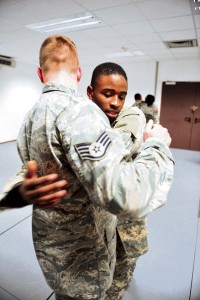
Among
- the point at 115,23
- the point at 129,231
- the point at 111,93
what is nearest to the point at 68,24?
the point at 115,23

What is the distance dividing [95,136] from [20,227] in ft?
7.77

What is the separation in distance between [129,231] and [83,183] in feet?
2.58

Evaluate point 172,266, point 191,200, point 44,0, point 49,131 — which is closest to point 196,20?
point 44,0

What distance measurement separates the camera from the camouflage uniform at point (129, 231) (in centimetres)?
95

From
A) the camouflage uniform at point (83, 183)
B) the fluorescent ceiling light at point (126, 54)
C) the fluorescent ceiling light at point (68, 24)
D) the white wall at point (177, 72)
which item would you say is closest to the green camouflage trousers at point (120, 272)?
the camouflage uniform at point (83, 183)

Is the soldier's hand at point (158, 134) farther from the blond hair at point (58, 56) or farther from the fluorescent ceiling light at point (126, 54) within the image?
the fluorescent ceiling light at point (126, 54)

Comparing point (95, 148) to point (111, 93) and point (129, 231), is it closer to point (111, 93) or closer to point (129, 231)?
point (111, 93)

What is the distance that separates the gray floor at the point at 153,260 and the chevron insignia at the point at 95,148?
1572 millimetres

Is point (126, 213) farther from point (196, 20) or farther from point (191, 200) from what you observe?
point (196, 20)

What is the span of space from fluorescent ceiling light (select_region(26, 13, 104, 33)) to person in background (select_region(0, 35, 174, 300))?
337cm

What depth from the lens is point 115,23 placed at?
3945 mm

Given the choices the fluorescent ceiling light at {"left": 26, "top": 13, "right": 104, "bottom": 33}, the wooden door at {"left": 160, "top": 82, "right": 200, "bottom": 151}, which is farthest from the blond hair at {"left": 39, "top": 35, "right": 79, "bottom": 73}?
the wooden door at {"left": 160, "top": 82, "right": 200, "bottom": 151}

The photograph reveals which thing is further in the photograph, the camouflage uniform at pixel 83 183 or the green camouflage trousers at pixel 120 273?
the green camouflage trousers at pixel 120 273

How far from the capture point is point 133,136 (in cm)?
94
